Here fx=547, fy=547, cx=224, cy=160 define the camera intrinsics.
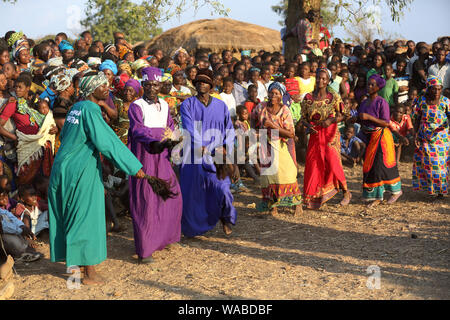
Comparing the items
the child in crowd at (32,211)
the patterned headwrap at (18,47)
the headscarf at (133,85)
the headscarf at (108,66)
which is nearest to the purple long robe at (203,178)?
the headscarf at (133,85)

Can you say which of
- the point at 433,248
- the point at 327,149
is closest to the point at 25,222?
the point at 327,149

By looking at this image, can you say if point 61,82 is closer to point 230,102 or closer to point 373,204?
point 230,102

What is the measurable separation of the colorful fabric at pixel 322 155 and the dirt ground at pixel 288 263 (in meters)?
0.31

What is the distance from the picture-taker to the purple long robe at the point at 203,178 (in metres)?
6.66

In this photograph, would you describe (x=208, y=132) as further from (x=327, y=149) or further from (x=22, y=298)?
(x=22, y=298)

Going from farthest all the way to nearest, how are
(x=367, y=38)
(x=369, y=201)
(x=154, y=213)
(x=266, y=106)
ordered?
(x=367, y=38) < (x=369, y=201) < (x=266, y=106) < (x=154, y=213)

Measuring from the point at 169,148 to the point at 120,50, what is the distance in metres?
6.24

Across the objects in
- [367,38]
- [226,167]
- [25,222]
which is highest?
[367,38]

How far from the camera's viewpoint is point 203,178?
22.1ft

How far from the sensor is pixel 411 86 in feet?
39.5

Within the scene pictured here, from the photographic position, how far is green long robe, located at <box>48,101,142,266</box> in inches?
202

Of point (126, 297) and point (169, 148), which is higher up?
point (169, 148)

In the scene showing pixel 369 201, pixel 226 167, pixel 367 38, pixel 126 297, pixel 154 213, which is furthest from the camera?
pixel 367 38

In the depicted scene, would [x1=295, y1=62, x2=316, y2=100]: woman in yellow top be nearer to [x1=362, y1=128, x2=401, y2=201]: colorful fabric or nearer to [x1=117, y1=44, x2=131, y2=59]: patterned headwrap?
[x1=362, y1=128, x2=401, y2=201]: colorful fabric
